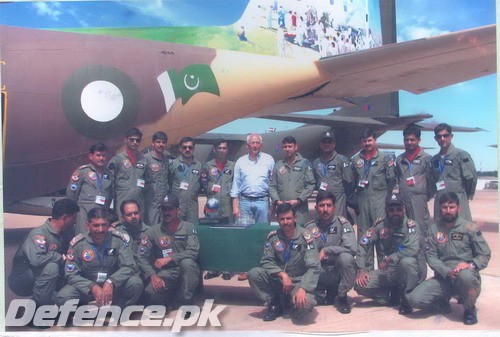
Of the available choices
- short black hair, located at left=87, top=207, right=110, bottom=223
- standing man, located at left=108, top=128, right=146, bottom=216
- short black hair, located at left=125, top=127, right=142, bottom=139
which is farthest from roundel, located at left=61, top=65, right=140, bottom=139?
short black hair, located at left=87, top=207, right=110, bottom=223

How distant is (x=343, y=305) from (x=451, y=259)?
843 millimetres

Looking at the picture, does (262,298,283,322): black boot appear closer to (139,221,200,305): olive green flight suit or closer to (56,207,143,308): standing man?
(139,221,200,305): olive green flight suit

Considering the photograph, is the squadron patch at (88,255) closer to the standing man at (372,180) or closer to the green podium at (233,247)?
the green podium at (233,247)

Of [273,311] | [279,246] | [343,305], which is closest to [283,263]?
[279,246]

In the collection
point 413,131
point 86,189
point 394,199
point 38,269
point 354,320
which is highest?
point 413,131

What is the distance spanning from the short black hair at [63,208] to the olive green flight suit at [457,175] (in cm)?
280

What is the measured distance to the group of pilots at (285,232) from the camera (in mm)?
3422

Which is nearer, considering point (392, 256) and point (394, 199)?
point (392, 256)

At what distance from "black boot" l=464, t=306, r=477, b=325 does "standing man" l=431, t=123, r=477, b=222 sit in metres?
0.75

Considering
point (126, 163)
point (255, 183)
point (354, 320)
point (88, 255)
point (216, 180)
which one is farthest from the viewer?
point (216, 180)

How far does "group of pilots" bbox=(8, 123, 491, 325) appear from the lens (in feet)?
11.2

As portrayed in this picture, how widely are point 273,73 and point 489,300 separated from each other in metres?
2.48

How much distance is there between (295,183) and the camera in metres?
4.12

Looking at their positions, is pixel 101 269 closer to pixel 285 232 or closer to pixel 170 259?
pixel 170 259
